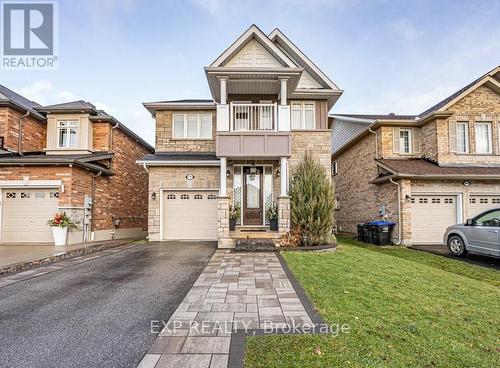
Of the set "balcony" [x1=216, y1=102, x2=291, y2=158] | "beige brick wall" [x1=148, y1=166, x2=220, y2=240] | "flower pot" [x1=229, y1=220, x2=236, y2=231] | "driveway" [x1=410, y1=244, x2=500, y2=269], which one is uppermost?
"balcony" [x1=216, y1=102, x2=291, y2=158]

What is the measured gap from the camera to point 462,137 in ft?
41.7

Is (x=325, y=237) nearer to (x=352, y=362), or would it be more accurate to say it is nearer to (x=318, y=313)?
(x=318, y=313)

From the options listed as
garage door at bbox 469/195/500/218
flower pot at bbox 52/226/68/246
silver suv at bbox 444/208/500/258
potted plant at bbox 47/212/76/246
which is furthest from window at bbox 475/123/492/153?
flower pot at bbox 52/226/68/246

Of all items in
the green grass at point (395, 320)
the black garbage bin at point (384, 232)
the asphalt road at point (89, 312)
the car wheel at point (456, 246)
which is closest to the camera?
the green grass at point (395, 320)

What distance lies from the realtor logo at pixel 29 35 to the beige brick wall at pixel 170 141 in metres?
4.51

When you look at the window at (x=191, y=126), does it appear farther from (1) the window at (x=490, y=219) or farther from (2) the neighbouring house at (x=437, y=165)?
(1) the window at (x=490, y=219)

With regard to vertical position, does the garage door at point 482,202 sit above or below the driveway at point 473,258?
above

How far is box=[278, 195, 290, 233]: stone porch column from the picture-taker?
9.74m

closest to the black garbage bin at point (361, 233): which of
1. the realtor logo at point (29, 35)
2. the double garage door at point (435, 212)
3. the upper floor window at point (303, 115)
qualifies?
the double garage door at point (435, 212)

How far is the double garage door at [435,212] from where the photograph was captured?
12.0 m

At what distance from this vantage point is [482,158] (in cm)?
1255

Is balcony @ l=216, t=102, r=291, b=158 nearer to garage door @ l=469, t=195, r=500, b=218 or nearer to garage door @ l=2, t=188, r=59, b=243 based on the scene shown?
garage door @ l=2, t=188, r=59, b=243

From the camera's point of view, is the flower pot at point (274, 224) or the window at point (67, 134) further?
the window at point (67, 134)

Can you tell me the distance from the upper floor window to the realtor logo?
9878mm
